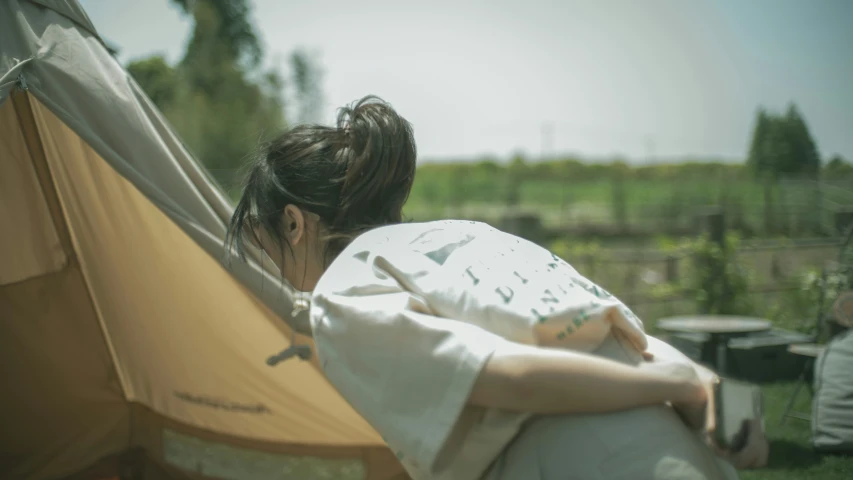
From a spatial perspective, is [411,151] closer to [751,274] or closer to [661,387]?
[661,387]

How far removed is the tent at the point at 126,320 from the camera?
2.52 m

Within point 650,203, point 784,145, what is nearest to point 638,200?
point 650,203

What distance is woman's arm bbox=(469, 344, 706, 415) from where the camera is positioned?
0.99m

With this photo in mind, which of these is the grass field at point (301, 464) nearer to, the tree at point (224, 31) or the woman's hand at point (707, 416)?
the woman's hand at point (707, 416)

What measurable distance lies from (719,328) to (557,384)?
153 inches

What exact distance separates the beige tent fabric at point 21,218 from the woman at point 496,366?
2373 millimetres

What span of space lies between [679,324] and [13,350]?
12.0ft

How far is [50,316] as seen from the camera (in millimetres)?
3426

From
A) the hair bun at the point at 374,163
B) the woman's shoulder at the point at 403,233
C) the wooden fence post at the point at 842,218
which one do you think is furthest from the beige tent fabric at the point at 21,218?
the wooden fence post at the point at 842,218

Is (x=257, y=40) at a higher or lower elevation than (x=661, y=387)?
higher

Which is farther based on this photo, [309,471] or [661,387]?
[309,471]

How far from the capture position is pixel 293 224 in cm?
135

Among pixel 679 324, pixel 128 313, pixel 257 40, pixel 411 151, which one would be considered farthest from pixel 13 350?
pixel 257 40

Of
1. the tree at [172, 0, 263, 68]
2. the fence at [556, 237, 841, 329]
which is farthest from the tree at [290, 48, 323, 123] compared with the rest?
the fence at [556, 237, 841, 329]
